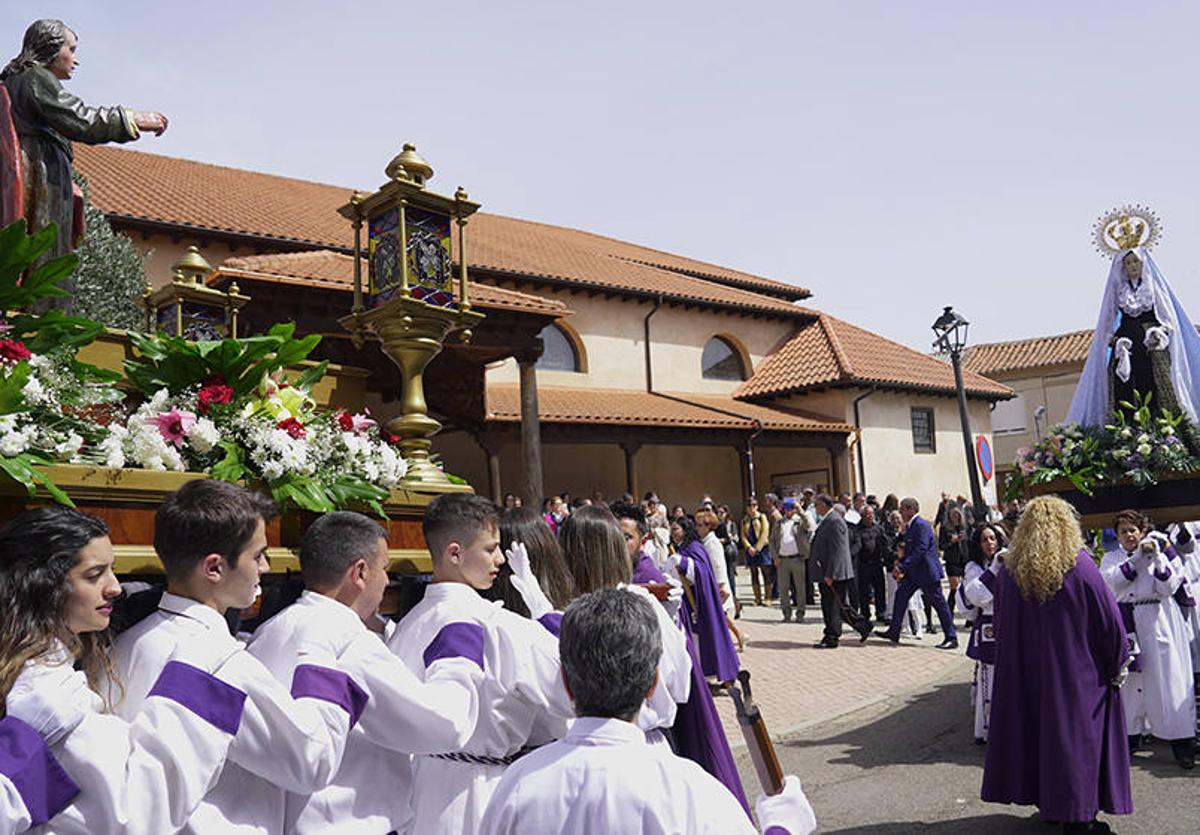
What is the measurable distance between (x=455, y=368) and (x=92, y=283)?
25.6 ft

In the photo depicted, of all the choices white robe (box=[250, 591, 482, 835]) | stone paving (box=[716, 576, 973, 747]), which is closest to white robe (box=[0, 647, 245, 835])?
white robe (box=[250, 591, 482, 835])

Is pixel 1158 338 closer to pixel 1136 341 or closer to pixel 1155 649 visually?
pixel 1136 341

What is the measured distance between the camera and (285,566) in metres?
3.90

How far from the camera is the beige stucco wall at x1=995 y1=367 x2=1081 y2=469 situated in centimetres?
4497

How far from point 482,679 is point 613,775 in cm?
117

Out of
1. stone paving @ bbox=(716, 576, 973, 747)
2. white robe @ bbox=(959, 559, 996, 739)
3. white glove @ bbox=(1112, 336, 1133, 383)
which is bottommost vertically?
stone paving @ bbox=(716, 576, 973, 747)

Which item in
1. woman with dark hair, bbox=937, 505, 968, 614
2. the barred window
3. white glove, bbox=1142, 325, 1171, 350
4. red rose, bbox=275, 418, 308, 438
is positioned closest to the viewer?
red rose, bbox=275, 418, 308, 438

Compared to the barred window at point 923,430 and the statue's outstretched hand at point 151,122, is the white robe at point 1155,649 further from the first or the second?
the barred window at point 923,430

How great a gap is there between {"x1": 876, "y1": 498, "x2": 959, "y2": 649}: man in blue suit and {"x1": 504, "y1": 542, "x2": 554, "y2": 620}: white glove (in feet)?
34.2

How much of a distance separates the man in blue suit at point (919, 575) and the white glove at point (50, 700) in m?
12.3

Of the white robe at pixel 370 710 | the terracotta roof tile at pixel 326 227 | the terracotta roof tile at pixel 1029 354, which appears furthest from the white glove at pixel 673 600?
the terracotta roof tile at pixel 1029 354

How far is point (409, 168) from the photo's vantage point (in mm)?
5160

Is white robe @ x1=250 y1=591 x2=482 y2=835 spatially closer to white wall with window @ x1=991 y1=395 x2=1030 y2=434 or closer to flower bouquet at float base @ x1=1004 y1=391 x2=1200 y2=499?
flower bouquet at float base @ x1=1004 y1=391 x2=1200 y2=499

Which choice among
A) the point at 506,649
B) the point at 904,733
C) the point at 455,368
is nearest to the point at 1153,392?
the point at 904,733
